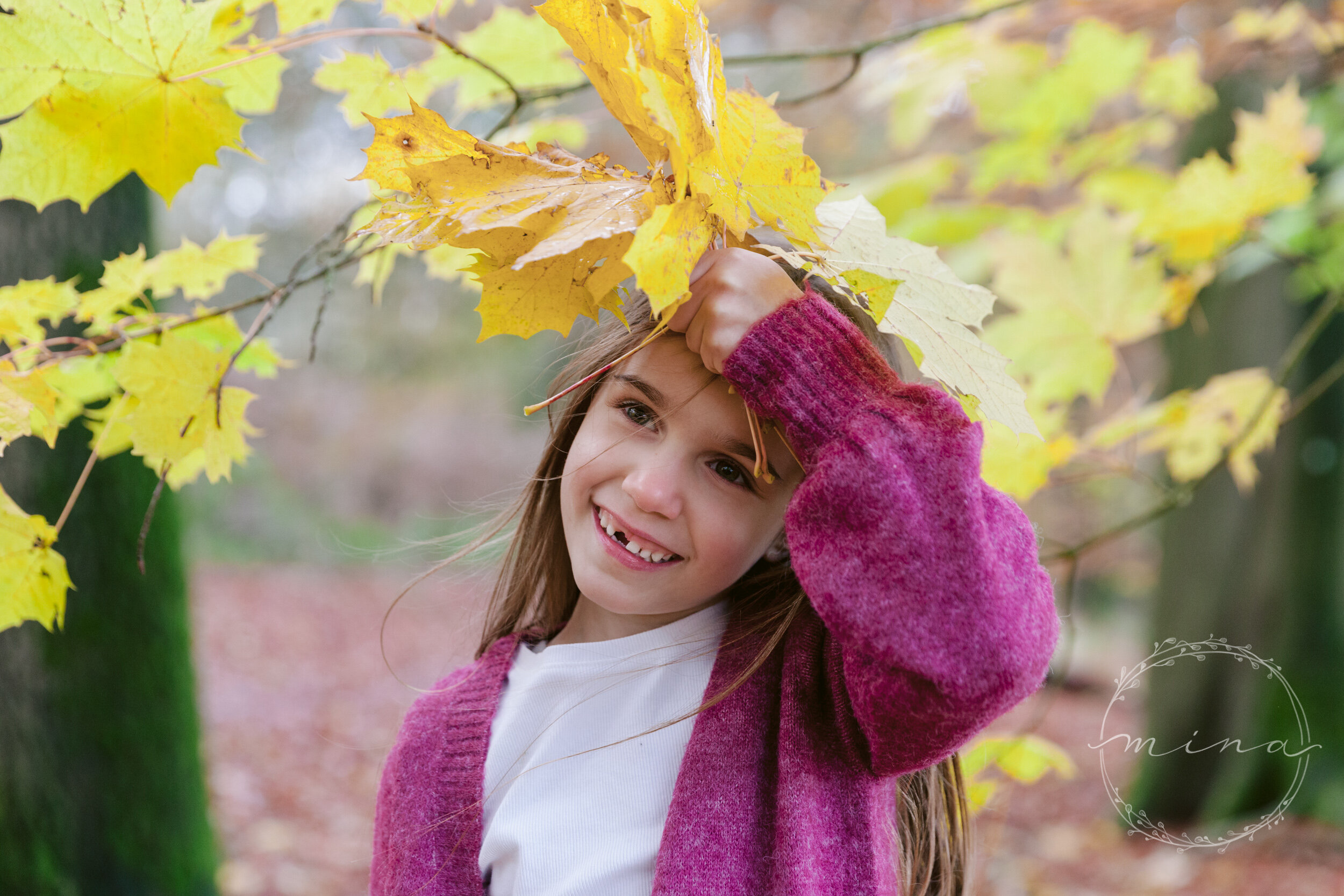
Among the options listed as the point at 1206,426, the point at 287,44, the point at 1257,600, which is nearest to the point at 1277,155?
the point at 1206,426

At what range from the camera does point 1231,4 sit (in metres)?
2.45

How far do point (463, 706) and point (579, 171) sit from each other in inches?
31.0

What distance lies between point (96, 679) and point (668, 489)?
151 centimetres

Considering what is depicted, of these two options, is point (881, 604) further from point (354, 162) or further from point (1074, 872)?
point (354, 162)

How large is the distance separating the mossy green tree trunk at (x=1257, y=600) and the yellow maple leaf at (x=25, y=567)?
402 cm

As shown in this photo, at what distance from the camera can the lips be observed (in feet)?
3.47

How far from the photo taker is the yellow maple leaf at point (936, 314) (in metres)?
0.81

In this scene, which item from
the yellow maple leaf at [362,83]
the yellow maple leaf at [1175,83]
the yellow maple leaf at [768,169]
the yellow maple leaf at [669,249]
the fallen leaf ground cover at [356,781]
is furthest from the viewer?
the fallen leaf ground cover at [356,781]

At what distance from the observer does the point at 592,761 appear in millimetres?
1121

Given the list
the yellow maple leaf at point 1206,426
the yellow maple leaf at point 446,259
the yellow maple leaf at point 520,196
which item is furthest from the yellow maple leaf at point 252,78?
the yellow maple leaf at point 1206,426

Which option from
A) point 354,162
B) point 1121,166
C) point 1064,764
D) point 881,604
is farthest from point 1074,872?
point 354,162

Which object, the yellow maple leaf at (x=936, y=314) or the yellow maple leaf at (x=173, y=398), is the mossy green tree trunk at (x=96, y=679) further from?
the yellow maple leaf at (x=936, y=314)

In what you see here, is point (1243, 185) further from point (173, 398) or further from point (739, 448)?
point (173, 398)

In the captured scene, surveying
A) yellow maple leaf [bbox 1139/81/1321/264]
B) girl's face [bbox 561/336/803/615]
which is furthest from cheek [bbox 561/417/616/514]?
yellow maple leaf [bbox 1139/81/1321/264]
